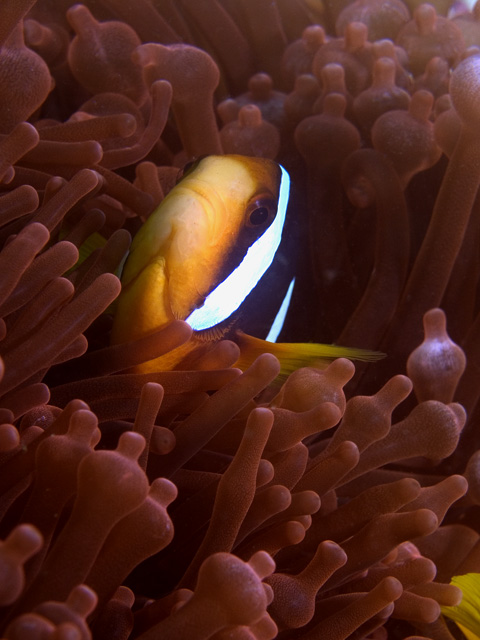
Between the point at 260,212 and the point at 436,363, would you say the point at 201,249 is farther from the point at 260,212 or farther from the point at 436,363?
the point at 436,363

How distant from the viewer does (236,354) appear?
0.78m

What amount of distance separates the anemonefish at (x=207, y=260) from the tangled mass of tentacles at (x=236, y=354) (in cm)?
5

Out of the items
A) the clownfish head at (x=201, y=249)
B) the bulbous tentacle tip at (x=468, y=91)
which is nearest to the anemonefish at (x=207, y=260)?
the clownfish head at (x=201, y=249)

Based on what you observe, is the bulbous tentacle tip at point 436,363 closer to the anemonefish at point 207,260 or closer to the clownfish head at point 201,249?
the anemonefish at point 207,260

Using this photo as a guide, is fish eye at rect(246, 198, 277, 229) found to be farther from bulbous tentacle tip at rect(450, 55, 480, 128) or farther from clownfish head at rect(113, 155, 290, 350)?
bulbous tentacle tip at rect(450, 55, 480, 128)

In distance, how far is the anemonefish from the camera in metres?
0.78

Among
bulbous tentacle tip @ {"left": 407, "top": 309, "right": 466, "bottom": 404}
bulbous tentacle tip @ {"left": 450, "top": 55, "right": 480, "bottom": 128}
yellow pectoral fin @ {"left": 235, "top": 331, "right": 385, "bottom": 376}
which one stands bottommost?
bulbous tentacle tip @ {"left": 407, "top": 309, "right": 466, "bottom": 404}

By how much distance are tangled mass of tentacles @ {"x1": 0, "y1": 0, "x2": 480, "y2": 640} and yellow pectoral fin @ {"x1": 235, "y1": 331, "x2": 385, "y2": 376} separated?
0.04m

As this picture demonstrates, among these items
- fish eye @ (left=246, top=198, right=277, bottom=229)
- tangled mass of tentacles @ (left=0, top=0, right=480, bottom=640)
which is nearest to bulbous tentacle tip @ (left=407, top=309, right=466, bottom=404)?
tangled mass of tentacles @ (left=0, top=0, right=480, bottom=640)

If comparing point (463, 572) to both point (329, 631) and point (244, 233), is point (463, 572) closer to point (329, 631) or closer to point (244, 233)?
point (329, 631)

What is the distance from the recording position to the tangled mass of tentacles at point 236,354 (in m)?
0.52

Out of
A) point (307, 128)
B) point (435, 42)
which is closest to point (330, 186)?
point (307, 128)

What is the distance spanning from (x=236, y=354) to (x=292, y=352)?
12 cm

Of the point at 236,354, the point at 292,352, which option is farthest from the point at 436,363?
the point at 236,354
